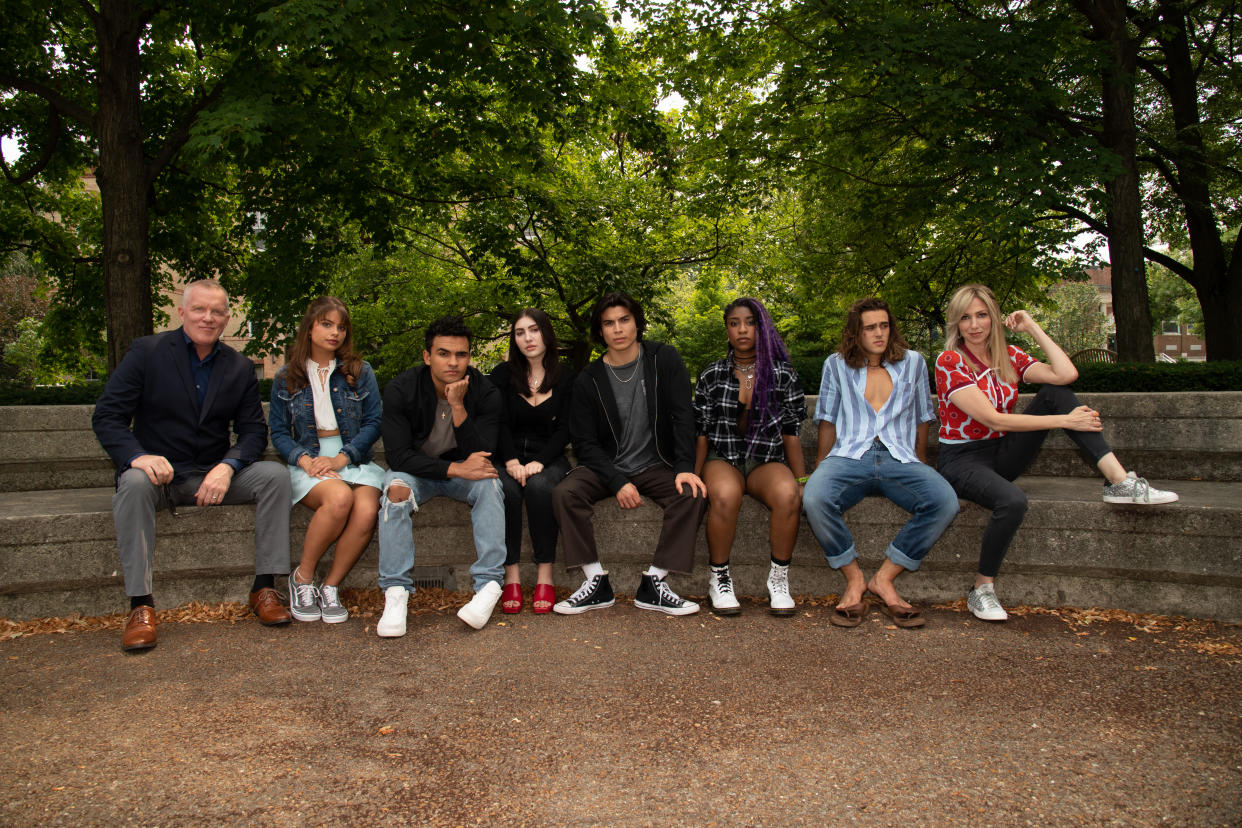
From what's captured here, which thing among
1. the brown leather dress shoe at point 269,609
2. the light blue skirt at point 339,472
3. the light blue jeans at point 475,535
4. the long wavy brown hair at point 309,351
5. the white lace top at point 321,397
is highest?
the long wavy brown hair at point 309,351

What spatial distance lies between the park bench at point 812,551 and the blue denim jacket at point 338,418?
16.4 inches

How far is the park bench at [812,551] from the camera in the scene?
420 cm

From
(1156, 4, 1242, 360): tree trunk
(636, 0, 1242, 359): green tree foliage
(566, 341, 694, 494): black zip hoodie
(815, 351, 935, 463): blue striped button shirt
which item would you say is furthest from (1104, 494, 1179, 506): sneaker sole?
(1156, 4, 1242, 360): tree trunk

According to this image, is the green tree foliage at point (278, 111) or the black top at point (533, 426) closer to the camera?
the black top at point (533, 426)

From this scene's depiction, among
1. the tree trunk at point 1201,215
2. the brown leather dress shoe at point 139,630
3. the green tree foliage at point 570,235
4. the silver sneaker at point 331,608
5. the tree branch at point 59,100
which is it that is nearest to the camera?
the brown leather dress shoe at point 139,630

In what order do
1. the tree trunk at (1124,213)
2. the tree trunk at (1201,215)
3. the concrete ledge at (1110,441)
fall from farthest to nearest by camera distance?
1. the tree trunk at (1201,215)
2. the tree trunk at (1124,213)
3. the concrete ledge at (1110,441)

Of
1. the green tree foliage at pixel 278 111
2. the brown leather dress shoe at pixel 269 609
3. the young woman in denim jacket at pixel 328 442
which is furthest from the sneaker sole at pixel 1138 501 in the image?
the green tree foliage at pixel 278 111

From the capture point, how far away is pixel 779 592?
4453 millimetres

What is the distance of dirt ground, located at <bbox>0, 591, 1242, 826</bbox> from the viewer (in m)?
2.47

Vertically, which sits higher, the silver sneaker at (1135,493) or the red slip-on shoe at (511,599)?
the silver sneaker at (1135,493)

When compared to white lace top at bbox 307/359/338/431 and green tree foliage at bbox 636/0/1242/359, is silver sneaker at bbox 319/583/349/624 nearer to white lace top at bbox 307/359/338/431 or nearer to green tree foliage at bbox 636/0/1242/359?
white lace top at bbox 307/359/338/431

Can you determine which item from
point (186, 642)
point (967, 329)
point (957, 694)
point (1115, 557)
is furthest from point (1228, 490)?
point (186, 642)

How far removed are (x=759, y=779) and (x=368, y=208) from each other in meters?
7.49

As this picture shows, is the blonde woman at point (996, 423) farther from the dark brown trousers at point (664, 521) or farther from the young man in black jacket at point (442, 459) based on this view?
the young man in black jacket at point (442, 459)
